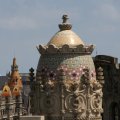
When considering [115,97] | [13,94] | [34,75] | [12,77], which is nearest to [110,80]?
[115,97]

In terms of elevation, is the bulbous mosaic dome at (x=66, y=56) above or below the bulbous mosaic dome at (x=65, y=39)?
below

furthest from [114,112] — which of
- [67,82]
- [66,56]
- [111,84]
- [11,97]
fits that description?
[11,97]

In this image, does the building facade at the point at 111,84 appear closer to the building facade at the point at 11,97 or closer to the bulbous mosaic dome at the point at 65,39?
the bulbous mosaic dome at the point at 65,39

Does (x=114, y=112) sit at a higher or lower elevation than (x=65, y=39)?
lower

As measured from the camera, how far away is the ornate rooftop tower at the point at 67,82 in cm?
2552

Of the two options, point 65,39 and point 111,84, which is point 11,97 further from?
point 65,39

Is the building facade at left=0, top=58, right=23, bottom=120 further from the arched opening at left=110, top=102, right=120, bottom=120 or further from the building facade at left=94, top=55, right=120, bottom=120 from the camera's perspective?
the arched opening at left=110, top=102, right=120, bottom=120

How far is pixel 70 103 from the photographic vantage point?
83.8 feet

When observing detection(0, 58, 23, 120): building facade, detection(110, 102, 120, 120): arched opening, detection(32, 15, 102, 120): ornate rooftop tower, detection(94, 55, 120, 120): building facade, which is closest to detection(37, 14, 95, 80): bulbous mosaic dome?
detection(32, 15, 102, 120): ornate rooftop tower

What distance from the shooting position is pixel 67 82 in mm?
25688

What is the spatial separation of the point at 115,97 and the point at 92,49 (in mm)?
12275

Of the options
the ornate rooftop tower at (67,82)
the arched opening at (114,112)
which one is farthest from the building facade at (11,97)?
the ornate rooftop tower at (67,82)

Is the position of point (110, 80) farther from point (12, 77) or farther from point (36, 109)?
point (12, 77)

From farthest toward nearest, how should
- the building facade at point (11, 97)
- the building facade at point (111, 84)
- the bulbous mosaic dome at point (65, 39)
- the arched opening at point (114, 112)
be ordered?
the building facade at point (11, 97) → the building facade at point (111, 84) → the arched opening at point (114, 112) → the bulbous mosaic dome at point (65, 39)
